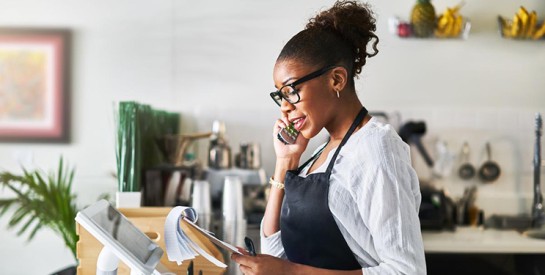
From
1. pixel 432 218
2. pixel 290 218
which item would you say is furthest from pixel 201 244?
pixel 432 218

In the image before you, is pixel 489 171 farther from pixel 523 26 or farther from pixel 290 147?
pixel 290 147

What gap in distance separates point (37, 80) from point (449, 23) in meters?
2.33

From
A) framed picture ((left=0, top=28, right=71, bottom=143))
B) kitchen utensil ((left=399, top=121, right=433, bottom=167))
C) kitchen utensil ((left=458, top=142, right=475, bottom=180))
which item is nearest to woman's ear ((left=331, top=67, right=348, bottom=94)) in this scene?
kitchen utensil ((left=399, top=121, right=433, bottom=167))

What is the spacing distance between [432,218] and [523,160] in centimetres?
80

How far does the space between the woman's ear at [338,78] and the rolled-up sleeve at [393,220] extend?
0.23 m

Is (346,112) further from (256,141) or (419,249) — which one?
(256,141)

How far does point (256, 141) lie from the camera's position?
4.21 m

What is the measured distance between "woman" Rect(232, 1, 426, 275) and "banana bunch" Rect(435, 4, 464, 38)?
234cm

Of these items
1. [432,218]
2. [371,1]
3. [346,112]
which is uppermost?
[371,1]

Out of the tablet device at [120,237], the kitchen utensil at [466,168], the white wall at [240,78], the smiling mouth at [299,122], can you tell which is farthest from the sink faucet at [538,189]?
the tablet device at [120,237]

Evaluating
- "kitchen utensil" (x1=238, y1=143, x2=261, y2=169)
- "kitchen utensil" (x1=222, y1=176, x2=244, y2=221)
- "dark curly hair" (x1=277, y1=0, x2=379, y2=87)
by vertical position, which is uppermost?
"dark curly hair" (x1=277, y1=0, x2=379, y2=87)

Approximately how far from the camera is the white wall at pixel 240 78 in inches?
164

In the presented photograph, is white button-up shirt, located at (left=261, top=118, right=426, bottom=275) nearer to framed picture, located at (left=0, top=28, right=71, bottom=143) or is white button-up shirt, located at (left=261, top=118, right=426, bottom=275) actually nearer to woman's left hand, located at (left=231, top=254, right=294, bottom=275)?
woman's left hand, located at (left=231, top=254, right=294, bottom=275)

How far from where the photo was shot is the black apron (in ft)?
A: 5.35
